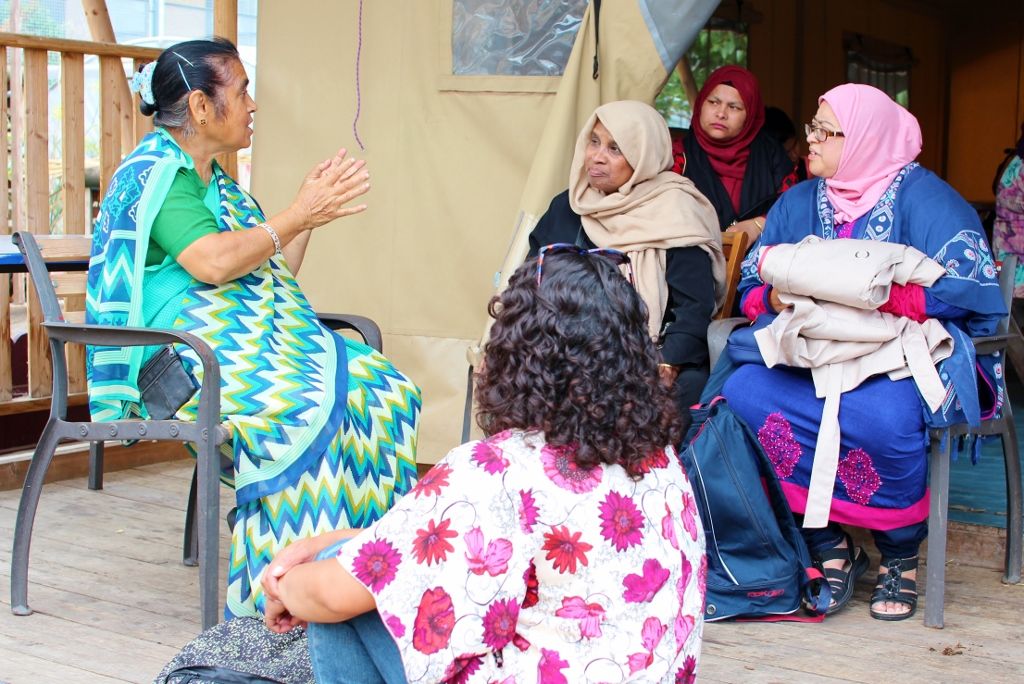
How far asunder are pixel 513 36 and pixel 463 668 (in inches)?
110

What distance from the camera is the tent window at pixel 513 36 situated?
12.9 feet

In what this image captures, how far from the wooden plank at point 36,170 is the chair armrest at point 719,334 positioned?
2.44 metres

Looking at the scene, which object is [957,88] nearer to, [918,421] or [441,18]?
[441,18]

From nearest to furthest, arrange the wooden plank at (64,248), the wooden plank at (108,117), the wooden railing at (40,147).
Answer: the wooden plank at (64,248) < the wooden railing at (40,147) < the wooden plank at (108,117)

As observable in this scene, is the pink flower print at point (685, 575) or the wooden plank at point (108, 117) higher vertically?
the wooden plank at point (108, 117)

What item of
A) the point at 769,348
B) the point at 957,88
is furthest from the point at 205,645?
A: the point at 957,88

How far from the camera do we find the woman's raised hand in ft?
9.50

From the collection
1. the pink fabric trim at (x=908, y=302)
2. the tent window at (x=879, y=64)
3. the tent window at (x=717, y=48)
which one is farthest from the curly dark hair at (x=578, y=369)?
the tent window at (x=879, y=64)

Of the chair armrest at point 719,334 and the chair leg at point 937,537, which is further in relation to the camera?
the chair armrest at point 719,334

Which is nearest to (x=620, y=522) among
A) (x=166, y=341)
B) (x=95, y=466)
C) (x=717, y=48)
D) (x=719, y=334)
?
(x=166, y=341)

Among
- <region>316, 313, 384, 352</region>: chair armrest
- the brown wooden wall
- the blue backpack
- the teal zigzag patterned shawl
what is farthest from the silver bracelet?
the brown wooden wall

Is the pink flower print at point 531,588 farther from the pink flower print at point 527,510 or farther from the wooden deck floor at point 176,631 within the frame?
the wooden deck floor at point 176,631

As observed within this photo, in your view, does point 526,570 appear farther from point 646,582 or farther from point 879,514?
point 879,514

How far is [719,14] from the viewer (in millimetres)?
7328
